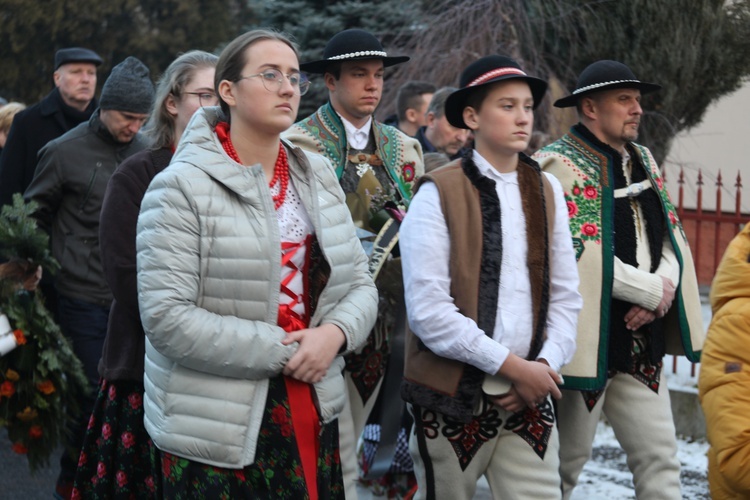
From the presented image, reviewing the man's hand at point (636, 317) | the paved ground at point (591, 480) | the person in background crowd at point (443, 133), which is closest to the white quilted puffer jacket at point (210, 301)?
the man's hand at point (636, 317)

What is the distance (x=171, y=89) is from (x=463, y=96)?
113 centimetres

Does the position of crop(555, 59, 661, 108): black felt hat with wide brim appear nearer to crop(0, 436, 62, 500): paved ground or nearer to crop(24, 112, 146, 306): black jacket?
crop(24, 112, 146, 306): black jacket

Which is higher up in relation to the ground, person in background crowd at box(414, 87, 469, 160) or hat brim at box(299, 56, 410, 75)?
hat brim at box(299, 56, 410, 75)

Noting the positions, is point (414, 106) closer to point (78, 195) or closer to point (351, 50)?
point (351, 50)

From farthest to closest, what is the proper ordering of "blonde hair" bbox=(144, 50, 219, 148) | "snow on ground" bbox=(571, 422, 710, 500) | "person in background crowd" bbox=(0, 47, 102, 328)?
"person in background crowd" bbox=(0, 47, 102, 328)
"snow on ground" bbox=(571, 422, 710, 500)
"blonde hair" bbox=(144, 50, 219, 148)

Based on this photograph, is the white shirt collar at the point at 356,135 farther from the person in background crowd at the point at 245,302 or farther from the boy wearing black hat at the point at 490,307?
the person in background crowd at the point at 245,302

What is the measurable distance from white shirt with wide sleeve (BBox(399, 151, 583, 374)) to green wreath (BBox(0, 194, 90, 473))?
1.82 m

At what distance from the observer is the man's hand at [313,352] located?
3.59 m

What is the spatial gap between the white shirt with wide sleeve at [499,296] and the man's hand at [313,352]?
0.57 meters

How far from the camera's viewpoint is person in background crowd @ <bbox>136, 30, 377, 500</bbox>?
352cm

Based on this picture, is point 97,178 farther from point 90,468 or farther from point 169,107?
point 90,468

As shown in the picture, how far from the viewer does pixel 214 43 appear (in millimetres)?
26000

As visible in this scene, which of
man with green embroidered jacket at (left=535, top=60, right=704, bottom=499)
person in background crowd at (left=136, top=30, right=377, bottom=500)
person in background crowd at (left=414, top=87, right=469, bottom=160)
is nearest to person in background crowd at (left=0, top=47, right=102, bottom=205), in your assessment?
person in background crowd at (left=414, top=87, right=469, bottom=160)

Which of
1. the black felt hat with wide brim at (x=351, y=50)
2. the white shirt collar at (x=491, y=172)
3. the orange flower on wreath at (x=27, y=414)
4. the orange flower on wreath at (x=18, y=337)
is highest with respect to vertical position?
the black felt hat with wide brim at (x=351, y=50)
